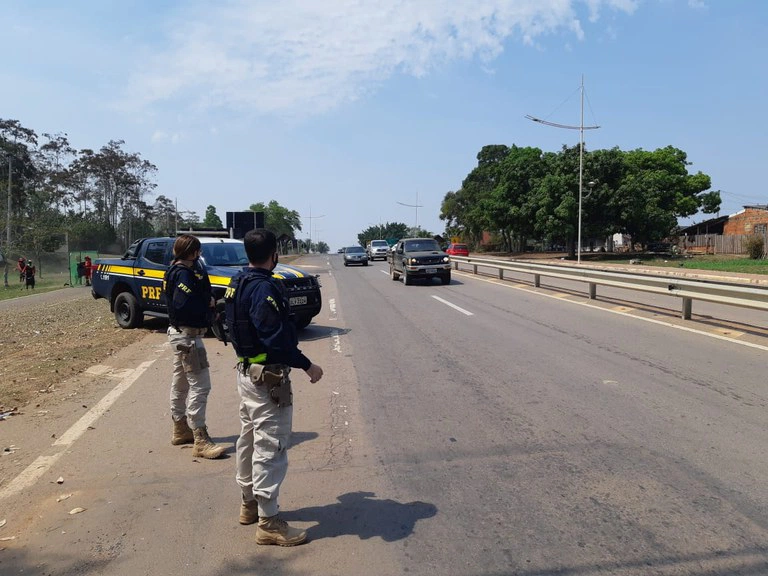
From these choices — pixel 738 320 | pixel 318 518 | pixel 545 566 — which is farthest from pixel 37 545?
pixel 738 320

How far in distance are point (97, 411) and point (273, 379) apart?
3805 mm

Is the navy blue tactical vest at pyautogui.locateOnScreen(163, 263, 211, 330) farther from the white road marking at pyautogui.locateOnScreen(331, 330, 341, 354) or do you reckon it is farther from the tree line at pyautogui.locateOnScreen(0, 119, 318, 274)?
the tree line at pyautogui.locateOnScreen(0, 119, 318, 274)

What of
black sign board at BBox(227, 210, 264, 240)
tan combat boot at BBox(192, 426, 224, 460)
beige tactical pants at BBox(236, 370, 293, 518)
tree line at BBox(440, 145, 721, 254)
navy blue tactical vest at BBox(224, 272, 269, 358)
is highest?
tree line at BBox(440, 145, 721, 254)

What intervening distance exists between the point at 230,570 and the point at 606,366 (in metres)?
5.94

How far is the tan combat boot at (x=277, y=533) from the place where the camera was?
359 centimetres

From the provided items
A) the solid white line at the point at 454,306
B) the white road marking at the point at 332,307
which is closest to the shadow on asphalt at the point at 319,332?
the white road marking at the point at 332,307

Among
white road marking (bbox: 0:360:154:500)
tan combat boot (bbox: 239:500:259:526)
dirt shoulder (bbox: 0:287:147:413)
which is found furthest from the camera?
dirt shoulder (bbox: 0:287:147:413)

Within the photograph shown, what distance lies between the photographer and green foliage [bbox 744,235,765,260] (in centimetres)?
3728

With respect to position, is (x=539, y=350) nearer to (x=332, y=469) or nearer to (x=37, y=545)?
(x=332, y=469)

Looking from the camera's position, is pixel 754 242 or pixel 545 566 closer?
pixel 545 566

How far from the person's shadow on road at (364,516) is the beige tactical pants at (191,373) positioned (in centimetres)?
161

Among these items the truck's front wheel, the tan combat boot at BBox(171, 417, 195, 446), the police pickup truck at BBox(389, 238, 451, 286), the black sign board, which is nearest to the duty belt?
the tan combat boot at BBox(171, 417, 195, 446)

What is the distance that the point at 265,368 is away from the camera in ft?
12.1

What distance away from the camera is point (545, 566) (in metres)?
3.29
